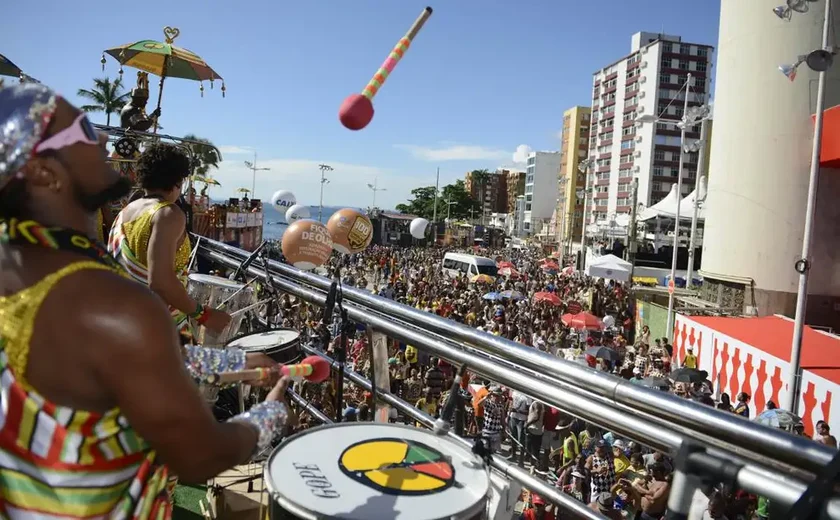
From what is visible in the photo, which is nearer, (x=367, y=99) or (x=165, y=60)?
(x=367, y=99)

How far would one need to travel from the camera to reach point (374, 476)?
165 cm

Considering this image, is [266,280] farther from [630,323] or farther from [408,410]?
[630,323]

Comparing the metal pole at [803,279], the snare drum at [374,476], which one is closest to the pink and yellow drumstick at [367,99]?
the snare drum at [374,476]

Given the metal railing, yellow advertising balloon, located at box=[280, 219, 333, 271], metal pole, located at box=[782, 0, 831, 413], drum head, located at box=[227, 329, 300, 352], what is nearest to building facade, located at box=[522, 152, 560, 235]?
metal pole, located at box=[782, 0, 831, 413]

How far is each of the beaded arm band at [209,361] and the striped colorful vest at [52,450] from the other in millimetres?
458

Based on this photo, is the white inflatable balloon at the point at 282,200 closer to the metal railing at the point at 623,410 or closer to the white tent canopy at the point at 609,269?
the white tent canopy at the point at 609,269

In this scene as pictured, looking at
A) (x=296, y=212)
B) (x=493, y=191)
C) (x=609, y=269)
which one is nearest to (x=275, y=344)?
(x=296, y=212)

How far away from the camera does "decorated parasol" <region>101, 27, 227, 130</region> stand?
9.82 m

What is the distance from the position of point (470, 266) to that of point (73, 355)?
33859 mm

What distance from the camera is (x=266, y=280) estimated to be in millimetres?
3570

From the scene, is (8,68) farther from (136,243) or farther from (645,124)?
(645,124)

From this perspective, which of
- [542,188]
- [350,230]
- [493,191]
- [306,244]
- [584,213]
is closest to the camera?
[306,244]

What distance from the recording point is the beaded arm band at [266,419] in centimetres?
145

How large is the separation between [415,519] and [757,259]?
2358 cm
